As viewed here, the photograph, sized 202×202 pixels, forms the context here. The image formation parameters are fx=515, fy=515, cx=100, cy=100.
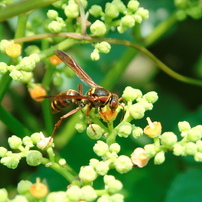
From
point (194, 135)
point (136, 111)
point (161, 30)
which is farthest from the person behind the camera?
point (161, 30)

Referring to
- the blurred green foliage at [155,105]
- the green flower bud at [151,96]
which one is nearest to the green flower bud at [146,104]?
the green flower bud at [151,96]

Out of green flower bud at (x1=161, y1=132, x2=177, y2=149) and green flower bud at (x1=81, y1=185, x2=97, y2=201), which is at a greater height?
green flower bud at (x1=161, y1=132, x2=177, y2=149)

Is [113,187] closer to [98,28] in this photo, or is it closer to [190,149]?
[190,149]

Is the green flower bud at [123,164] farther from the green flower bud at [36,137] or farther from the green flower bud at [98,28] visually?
the green flower bud at [98,28]

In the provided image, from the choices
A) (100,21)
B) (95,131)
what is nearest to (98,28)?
(100,21)

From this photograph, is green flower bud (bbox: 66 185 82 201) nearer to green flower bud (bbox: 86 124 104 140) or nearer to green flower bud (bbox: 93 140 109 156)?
green flower bud (bbox: 93 140 109 156)

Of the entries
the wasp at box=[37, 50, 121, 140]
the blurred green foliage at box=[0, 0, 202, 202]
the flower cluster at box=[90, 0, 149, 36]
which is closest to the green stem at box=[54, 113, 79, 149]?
the blurred green foliage at box=[0, 0, 202, 202]

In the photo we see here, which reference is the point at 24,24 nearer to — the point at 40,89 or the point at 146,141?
the point at 40,89

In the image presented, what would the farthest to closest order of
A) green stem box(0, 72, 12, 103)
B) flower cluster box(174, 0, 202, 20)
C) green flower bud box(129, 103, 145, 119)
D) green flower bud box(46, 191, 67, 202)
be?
flower cluster box(174, 0, 202, 20) → green stem box(0, 72, 12, 103) → green flower bud box(129, 103, 145, 119) → green flower bud box(46, 191, 67, 202)

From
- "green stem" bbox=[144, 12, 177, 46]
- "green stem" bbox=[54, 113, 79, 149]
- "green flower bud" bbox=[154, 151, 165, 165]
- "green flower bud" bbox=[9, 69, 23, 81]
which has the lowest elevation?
"green stem" bbox=[54, 113, 79, 149]

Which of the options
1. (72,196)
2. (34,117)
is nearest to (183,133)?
(72,196)

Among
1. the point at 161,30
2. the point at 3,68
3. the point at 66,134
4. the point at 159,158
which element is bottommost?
the point at 66,134
